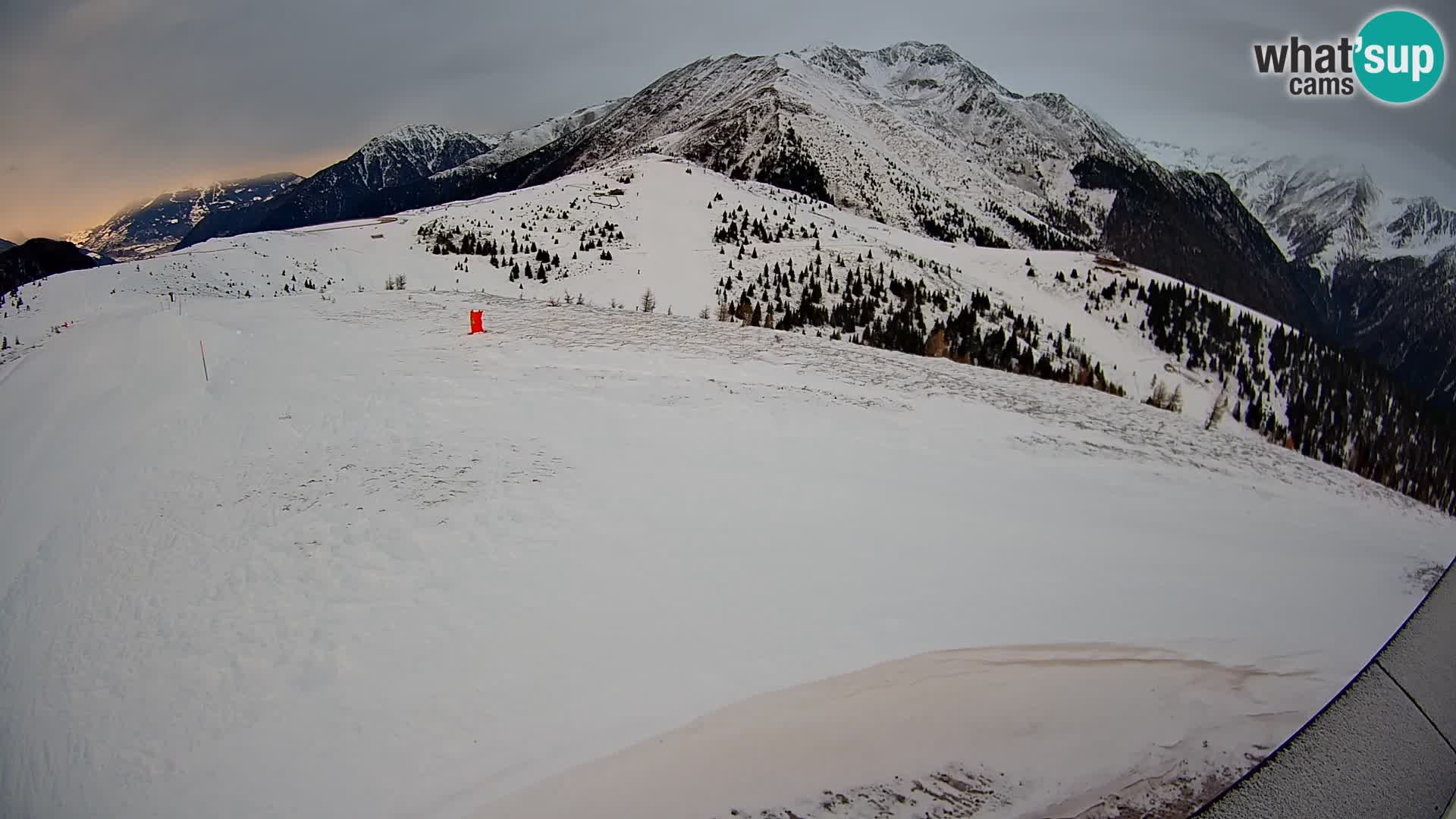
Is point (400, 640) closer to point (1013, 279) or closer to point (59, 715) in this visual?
point (59, 715)

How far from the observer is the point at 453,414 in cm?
493

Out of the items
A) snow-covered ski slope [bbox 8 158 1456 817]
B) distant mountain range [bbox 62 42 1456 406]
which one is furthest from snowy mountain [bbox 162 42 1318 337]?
snow-covered ski slope [bbox 8 158 1456 817]

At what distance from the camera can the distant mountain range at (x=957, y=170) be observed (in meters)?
57.7

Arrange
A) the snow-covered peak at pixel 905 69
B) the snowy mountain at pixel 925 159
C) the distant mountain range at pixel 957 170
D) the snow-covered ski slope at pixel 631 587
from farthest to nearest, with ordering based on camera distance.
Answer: the snow-covered peak at pixel 905 69 → the distant mountain range at pixel 957 170 → the snowy mountain at pixel 925 159 → the snow-covered ski slope at pixel 631 587

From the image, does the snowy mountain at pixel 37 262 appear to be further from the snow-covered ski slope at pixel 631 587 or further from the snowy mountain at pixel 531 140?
the snowy mountain at pixel 531 140

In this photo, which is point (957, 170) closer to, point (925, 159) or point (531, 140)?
point (925, 159)

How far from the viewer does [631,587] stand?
2875 mm

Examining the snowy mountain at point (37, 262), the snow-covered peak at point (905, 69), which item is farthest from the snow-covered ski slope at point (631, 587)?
the snow-covered peak at point (905, 69)

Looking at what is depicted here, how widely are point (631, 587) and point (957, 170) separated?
8373 centimetres

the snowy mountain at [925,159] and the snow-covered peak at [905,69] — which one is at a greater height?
the snow-covered peak at [905,69]

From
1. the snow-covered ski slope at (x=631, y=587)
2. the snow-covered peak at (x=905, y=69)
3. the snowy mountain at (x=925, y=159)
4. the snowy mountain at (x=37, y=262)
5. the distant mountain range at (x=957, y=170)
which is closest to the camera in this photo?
the snow-covered ski slope at (x=631, y=587)

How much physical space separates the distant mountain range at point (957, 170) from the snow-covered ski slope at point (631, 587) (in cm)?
3055

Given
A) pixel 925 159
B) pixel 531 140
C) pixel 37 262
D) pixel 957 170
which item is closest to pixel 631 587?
pixel 37 262

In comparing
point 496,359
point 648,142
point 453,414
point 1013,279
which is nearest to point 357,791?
point 453,414
